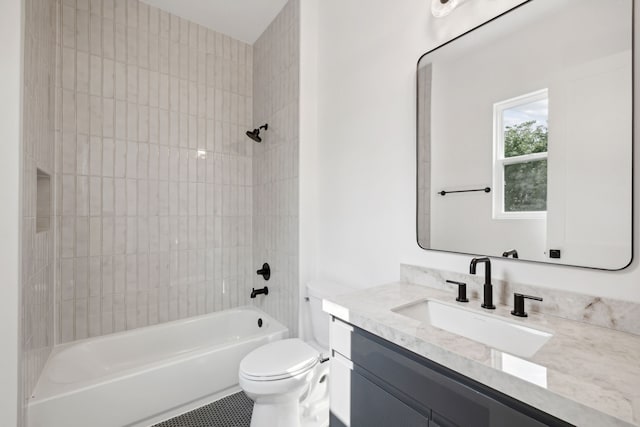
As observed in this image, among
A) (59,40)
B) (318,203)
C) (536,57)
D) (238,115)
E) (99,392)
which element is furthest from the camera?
(238,115)

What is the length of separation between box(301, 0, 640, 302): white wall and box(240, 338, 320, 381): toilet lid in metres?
0.49

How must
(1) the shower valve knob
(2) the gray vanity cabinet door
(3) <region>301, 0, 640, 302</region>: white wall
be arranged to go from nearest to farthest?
(2) the gray vanity cabinet door
(3) <region>301, 0, 640, 302</region>: white wall
(1) the shower valve knob

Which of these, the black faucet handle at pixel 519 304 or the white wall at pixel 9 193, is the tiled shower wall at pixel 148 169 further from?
the black faucet handle at pixel 519 304

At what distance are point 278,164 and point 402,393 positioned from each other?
6.06 feet

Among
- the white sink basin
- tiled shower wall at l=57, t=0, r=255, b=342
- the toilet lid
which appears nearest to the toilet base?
the toilet lid

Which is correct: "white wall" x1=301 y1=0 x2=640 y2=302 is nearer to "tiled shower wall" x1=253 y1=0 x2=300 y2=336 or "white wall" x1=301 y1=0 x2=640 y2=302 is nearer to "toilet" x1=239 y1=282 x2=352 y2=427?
"tiled shower wall" x1=253 y1=0 x2=300 y2=336

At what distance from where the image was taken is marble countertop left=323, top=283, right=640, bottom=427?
48cm

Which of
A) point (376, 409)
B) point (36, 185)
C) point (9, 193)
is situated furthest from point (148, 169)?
point (376, 409)

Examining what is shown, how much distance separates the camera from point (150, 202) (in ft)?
7.27

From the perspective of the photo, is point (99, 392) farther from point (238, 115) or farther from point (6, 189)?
point (238, 115)

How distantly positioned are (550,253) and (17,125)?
2.05 metres

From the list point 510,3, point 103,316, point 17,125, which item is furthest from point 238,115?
A: point 510,3

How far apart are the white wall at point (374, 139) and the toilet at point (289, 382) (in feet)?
1.18

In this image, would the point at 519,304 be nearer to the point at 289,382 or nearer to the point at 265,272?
the point at 289,382
